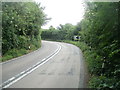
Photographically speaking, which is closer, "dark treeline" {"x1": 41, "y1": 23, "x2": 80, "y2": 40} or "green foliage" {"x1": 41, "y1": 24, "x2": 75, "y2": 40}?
"dark treeline" {"x1": 41, "y1": 23, "x2": 80, "y2": 40}

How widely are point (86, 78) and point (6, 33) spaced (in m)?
11.4

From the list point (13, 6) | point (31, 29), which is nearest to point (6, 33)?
point (13, 6)

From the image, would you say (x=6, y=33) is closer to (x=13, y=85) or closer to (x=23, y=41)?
(x=23, y=41)

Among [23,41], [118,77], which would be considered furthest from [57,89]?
[23,41]

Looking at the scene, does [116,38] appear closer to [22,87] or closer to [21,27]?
[22,87]

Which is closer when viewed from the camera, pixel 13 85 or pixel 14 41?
pixel 13 85

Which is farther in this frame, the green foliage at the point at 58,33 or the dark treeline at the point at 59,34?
the green foliage at the point at 58,33

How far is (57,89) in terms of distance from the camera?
22.6ft

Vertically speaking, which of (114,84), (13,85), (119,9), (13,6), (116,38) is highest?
(13,6)

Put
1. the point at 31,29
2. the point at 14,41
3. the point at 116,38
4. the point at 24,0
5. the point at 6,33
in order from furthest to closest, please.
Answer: the point at 31,29 < the point at 24,0 < the point at 14,41 < the point at 6,33 < the point at 116,38

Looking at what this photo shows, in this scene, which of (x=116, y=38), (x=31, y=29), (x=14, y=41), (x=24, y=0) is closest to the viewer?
(x=116, y=38)

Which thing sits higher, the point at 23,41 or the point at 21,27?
the point at 21,27

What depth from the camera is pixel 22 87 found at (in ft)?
23.2

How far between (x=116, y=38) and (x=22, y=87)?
464cm
